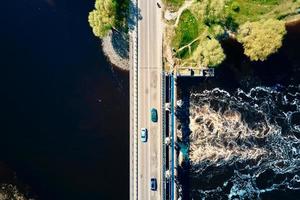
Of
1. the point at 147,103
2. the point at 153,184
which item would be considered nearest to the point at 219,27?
the point at 147,103

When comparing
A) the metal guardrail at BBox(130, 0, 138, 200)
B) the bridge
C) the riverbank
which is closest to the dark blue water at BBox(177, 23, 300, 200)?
the bridge

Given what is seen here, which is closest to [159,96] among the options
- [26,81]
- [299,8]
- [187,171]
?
[187,171]

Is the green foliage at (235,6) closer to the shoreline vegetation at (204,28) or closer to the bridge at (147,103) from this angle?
the shoreline vegetation at (204,28)

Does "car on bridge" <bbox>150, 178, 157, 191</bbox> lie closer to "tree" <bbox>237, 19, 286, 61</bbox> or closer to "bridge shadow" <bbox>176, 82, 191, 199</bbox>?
"bridge shadow" <bbox>176, 82, 191, 199</bbox>

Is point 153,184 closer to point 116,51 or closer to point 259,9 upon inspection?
point 116,51

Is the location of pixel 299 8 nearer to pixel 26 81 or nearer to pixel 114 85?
pixel 114 85

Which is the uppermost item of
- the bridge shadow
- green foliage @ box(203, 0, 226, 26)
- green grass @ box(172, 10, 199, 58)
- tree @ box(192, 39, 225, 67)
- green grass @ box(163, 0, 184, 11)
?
green grass @ box(163, 0, 184, 11)
